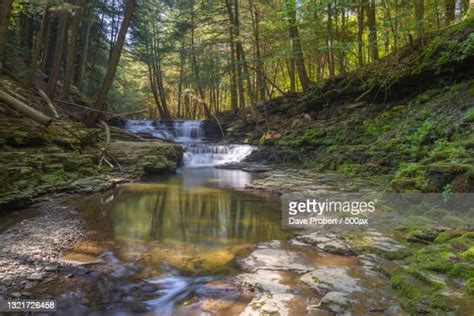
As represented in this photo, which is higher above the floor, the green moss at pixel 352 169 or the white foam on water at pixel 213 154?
the white foam on water at pixel 213 154

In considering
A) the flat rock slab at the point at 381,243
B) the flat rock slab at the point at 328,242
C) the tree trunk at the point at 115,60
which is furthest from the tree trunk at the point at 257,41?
the flat rock slab at the point at 381,243

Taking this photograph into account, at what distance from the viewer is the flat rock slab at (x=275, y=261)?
4109 millimetres

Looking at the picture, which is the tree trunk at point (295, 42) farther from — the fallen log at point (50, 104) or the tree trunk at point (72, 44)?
the fallen log at point (50, 104)

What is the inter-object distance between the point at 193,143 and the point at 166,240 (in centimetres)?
1422

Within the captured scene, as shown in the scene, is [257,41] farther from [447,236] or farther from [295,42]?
[447,236]

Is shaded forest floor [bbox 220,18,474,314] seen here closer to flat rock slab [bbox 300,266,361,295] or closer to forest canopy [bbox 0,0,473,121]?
flat rock slab [bbox 300,266,361,295]

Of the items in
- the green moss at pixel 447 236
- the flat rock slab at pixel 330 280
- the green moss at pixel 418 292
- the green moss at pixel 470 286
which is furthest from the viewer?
the green moss at pixel 447 236

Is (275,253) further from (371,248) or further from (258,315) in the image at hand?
(258,315)

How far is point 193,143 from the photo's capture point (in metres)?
19.4

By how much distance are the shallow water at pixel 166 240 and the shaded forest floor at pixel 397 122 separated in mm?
2942

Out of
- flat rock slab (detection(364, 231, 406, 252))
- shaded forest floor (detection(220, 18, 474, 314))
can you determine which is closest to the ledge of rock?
shaded forest floor (detection(220, 18, 474, 314))

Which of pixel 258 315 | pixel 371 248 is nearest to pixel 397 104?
pixel 371 248

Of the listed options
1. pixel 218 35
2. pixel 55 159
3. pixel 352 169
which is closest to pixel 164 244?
pixel 55 159

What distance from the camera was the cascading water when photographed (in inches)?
653
